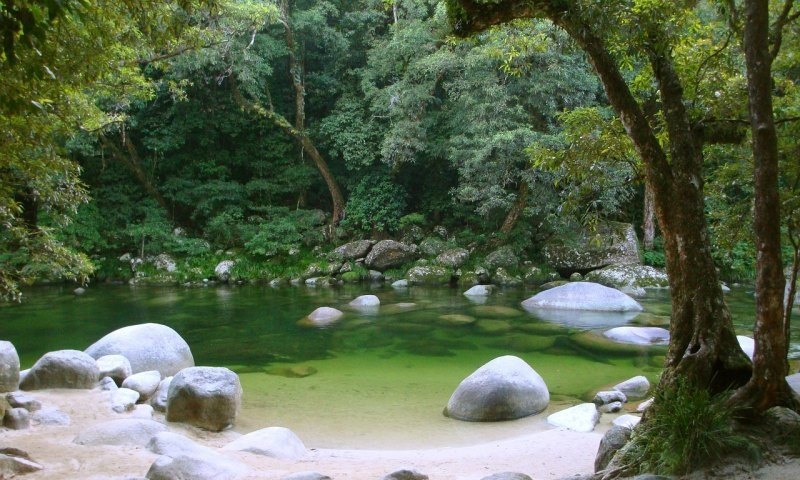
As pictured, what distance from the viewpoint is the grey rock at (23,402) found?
666 cm

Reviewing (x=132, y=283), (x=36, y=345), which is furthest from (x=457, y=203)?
(x=36, y=345)

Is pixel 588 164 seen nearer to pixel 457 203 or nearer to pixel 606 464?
pixel 606 464

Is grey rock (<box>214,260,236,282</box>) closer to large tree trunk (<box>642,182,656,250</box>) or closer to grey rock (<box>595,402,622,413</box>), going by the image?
large tree trunk (<box>642,182,656,250</box>)

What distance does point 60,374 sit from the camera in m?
7.80

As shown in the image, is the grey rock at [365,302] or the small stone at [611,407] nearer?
the small stone at [611,407]

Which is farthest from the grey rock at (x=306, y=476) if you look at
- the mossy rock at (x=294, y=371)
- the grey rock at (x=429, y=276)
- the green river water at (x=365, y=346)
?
the grey rock at (x=429, y=276)

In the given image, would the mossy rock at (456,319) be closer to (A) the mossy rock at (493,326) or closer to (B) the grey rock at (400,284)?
(A) the mossy rock at (493,326)

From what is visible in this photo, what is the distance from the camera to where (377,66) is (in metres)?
23.4

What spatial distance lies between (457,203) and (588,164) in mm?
17934

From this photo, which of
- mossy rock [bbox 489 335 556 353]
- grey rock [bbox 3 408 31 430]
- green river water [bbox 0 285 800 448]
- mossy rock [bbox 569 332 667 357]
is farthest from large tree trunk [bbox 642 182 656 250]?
grey rock [bbox 3 408 31 430]

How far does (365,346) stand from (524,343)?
311 centimetres

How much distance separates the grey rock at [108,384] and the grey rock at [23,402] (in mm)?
1049

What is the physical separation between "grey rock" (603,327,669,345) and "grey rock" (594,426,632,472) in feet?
24.0

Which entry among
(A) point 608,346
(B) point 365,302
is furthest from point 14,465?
(B) point 365,302
